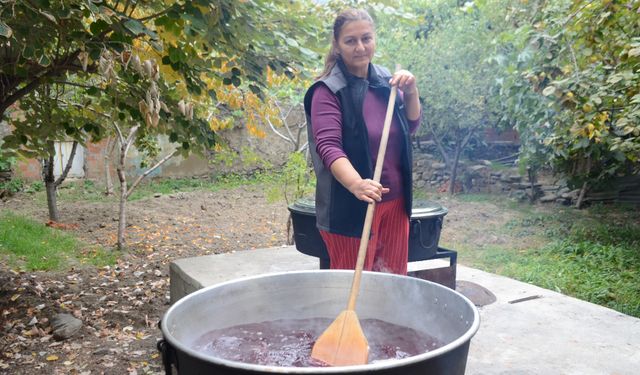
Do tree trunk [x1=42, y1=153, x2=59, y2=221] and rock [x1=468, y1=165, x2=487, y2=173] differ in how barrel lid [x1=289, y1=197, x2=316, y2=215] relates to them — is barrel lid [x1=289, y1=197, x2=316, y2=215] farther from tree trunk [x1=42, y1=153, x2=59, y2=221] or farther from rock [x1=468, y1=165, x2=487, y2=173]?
rock [x1=468, y1=165, x2=487, y2=173]

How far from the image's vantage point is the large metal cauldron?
1489 millimetres

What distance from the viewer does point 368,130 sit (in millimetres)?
2264

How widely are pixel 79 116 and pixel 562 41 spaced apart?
399 cm

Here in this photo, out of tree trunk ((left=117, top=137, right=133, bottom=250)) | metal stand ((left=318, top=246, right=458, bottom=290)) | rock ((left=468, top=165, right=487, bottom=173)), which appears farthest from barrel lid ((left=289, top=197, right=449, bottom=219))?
rock ((left=468, top=165, right=487, bottom=173))

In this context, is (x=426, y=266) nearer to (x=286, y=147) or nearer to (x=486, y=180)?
(x=486, y=180)

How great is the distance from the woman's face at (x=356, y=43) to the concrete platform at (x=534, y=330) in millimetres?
1503

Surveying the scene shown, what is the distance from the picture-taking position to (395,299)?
180 centimetres

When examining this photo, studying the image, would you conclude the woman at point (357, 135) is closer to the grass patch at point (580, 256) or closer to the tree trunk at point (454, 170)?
the grass patch at point (580, 256)

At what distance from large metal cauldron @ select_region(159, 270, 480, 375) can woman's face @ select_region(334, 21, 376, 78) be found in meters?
0.97

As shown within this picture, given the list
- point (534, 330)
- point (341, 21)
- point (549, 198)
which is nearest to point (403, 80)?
point (341, 21)

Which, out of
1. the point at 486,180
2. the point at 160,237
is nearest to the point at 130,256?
the point at 160,237

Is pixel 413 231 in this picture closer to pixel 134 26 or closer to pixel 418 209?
pixel 418 209

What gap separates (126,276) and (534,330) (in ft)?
12.7

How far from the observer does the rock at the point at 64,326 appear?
3621mm
